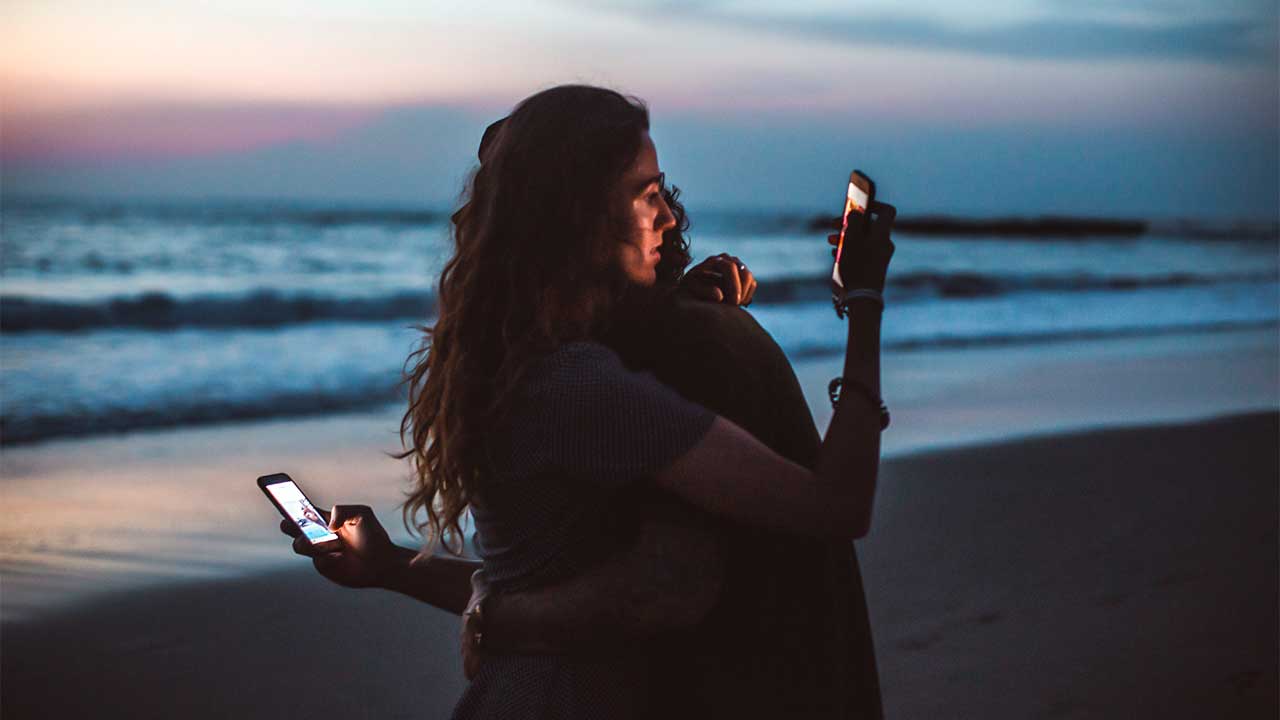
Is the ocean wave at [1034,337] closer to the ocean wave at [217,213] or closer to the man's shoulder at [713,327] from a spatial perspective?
the man's shoulder at [713,327]

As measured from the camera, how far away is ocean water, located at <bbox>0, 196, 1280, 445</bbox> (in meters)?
10.2

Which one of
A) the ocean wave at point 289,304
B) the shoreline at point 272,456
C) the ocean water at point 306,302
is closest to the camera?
the shoreline at point 272,456

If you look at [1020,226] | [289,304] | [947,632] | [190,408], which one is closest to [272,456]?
[190,408]

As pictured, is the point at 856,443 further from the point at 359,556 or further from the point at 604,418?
the point at 359,556

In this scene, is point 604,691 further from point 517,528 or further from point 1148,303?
point 1148,303

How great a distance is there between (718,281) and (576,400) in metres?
0.37

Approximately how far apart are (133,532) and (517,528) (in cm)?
470

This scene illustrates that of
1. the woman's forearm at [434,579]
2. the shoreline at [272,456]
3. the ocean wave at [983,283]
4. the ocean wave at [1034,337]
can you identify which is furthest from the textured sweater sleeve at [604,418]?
the ocean wave at [983,283]

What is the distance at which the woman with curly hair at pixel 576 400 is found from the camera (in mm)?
1529

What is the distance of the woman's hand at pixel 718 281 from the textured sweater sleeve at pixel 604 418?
25 centimetres

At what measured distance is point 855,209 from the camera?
181 cm

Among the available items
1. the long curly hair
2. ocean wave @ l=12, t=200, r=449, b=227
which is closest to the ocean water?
ocean wave @ l=12, t=200, r=449, b=227

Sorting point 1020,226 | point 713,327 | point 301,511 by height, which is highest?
point 713,327

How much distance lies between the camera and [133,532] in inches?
227
